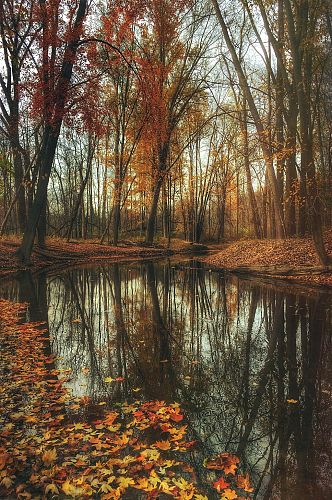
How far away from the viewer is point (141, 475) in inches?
111

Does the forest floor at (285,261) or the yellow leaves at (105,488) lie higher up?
the forest floor at (285,261)

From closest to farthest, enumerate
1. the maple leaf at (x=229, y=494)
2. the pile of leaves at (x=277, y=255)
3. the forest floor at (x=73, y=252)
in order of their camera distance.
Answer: the maple leaf at (x=229, y=494) < the pile of leaves at (x=277, y=255) < the forest floor at (x=73, y=252)

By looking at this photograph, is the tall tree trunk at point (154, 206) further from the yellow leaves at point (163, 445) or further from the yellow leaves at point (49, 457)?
the yellow leaves at point (49, 457)

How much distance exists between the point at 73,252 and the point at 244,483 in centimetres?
1958

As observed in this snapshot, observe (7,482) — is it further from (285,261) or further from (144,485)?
(285,261)

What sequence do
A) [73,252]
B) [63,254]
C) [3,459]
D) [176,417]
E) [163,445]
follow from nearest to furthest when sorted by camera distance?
[3,459], [163,445], [176,417], [63,254], [73,252]

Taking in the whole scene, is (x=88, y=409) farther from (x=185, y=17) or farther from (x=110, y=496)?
(x=185, y=17)

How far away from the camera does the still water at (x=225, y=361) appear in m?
3.20

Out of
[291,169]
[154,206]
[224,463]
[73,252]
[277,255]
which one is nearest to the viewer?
[224,463]

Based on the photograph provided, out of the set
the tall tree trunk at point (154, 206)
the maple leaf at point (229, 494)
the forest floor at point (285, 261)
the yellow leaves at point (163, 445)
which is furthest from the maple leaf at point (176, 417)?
the tall tree trunk at point (154, 206)

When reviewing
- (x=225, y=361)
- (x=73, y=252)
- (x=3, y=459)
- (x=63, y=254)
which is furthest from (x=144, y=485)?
(x=73, y=252)

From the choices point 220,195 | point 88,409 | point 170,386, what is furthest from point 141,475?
point 220,195

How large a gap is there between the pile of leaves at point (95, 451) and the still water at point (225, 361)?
180 millimetres

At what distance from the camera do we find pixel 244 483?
2.74 meters
